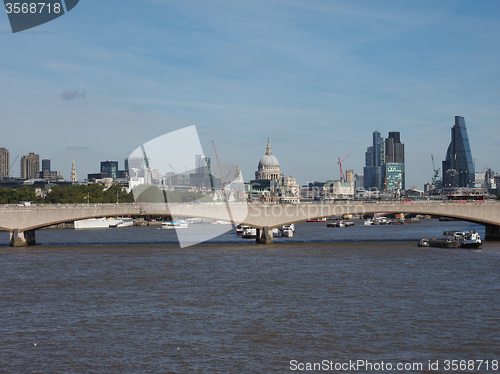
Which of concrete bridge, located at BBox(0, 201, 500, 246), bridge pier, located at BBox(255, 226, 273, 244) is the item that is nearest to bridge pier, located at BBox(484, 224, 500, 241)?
concrete bridge, located at BBox(0, 201, 500, 246)

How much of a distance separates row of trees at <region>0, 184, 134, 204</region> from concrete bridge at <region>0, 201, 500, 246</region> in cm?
7105

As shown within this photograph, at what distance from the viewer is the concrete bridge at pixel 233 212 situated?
8094cm

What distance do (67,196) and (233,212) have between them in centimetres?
9784

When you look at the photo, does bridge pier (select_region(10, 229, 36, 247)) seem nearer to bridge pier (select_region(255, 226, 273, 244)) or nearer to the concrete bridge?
the concrete bridge

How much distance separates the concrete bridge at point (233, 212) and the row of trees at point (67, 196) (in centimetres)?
7105

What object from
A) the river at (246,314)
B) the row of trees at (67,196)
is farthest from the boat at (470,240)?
the row of trees at (67,196)

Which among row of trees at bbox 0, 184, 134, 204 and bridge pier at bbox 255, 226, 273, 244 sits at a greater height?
row of trees at bbox 0, 184, 134, 204

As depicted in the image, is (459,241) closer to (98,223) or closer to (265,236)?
(265,236)

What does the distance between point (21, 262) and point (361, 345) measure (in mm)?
40421

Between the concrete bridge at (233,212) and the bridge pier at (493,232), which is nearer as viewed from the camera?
the concrete bridge at (233,212)

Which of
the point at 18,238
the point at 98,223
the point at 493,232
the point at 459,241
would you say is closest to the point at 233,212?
the point at 18,238

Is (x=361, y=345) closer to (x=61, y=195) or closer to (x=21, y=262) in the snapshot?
(x=21, y=262)

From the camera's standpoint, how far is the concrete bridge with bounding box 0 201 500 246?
80938mm

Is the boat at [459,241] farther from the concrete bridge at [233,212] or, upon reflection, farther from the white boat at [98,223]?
the white boat at [98,223]
